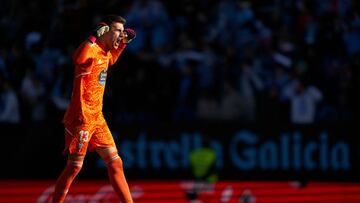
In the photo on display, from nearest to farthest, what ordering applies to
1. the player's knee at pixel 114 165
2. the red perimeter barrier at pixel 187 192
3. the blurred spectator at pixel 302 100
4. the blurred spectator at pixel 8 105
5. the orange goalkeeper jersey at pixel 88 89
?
the orange goalkeeper jersey at pixel 88 89 < the player's knee at pixel 114 165 < the red perimeter barrier at pixel 187 192 < the blurred spectator at pixel 8 105 < the blurred spectator at pixel 302 100

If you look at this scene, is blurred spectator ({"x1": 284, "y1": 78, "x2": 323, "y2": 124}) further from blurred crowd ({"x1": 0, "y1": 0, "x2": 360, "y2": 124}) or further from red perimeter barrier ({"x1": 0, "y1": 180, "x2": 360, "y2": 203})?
red perimeter barrier ({"x1": 0, "y1": 180, "x2": 360, "y2": 203})

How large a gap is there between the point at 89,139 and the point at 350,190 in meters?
5.30

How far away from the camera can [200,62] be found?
1370 centimetres

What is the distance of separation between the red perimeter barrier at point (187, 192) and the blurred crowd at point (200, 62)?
188 cm

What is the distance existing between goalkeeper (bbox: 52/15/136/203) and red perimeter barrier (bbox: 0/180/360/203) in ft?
9.66

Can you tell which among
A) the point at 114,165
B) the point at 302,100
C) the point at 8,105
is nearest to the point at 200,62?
the point at 302,100

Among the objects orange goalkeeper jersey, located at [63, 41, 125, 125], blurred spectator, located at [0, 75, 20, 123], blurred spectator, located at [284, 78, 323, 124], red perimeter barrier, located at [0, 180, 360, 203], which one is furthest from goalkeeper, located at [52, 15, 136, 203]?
blurred spectator, located at [284, 78, 323, 124]

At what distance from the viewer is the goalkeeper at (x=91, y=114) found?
7.76 m

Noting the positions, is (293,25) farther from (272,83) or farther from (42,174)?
(42,174)

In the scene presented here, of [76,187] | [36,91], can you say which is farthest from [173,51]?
[76,187]

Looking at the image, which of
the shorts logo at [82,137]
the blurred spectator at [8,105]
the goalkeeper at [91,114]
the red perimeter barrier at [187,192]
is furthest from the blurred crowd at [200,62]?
the shorts logo at [82,137]

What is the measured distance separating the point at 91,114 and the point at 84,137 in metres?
0.24

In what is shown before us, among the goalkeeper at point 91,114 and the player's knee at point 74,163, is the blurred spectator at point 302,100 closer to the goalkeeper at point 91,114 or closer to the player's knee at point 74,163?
the goalkeeper at point 91,114

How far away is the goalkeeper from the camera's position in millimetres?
7758
